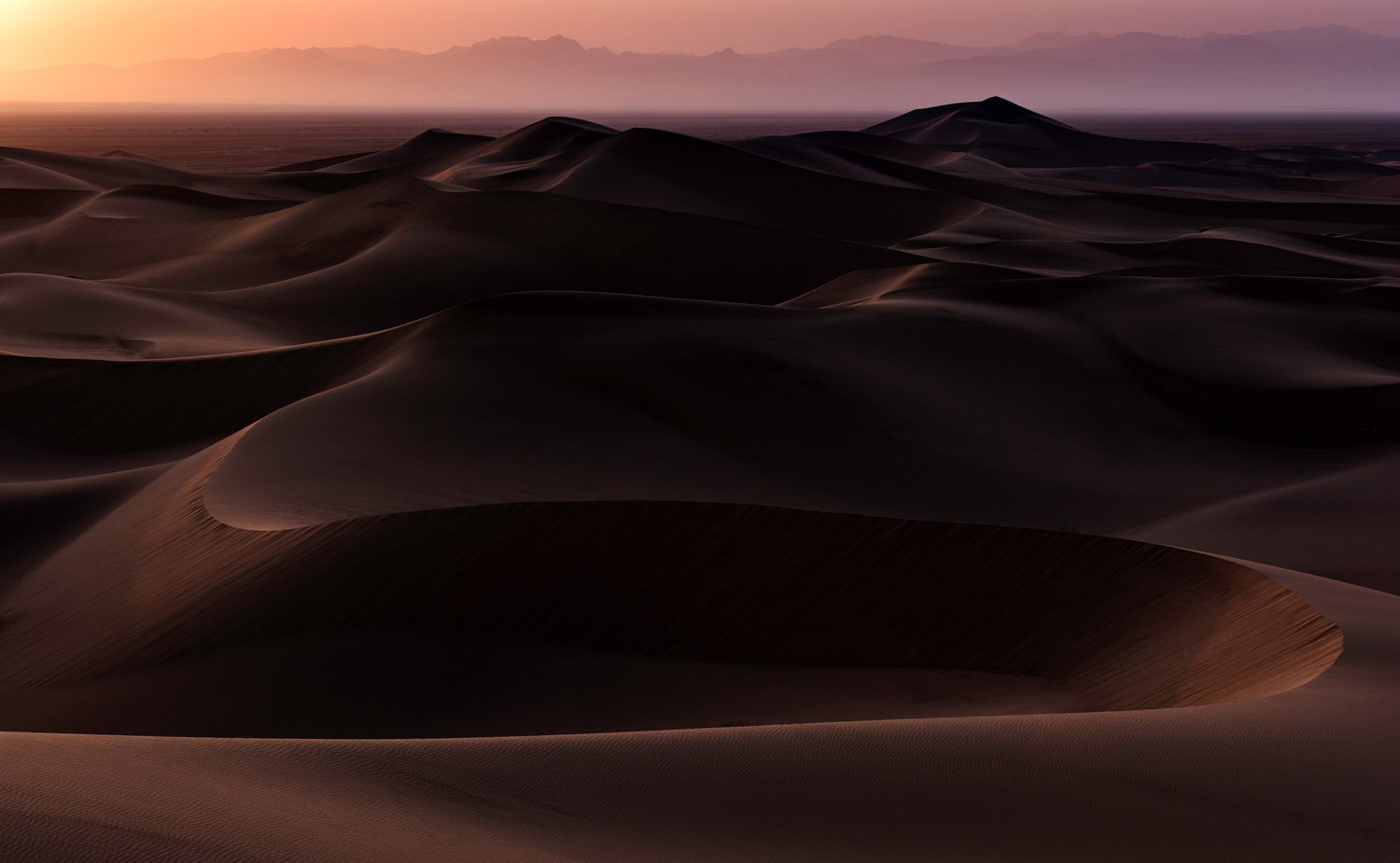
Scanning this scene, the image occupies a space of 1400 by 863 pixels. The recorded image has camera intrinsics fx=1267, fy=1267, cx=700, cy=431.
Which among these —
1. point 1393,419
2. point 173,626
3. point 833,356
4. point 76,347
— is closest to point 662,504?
point 173,626

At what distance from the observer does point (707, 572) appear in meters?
8.70

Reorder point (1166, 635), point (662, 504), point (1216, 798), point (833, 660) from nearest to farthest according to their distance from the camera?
point (1216, 798), point (1166, 635), point (833, 660), point (662, 504)

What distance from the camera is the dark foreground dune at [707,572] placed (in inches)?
165

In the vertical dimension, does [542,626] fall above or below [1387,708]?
below

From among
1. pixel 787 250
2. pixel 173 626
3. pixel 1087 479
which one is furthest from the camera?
pixel 787 250

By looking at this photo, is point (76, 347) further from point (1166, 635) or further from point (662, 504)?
point (1166, 635)

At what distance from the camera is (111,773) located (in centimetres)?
374

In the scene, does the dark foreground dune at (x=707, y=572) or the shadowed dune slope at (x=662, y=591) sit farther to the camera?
the shadowed dune slope at (x=662, y=591)

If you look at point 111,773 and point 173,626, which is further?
point 173,626

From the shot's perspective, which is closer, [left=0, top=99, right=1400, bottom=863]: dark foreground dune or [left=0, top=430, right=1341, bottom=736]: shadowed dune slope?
[left=0, top=99, right=1400, bottom=863]: dark foreground dune

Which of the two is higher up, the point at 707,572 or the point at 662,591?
the point at 707,572

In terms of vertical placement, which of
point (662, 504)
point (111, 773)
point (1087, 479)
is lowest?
point (1087, 479)

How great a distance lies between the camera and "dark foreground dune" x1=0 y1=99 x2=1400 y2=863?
13.8 ft

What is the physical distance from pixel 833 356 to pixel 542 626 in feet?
27.4
